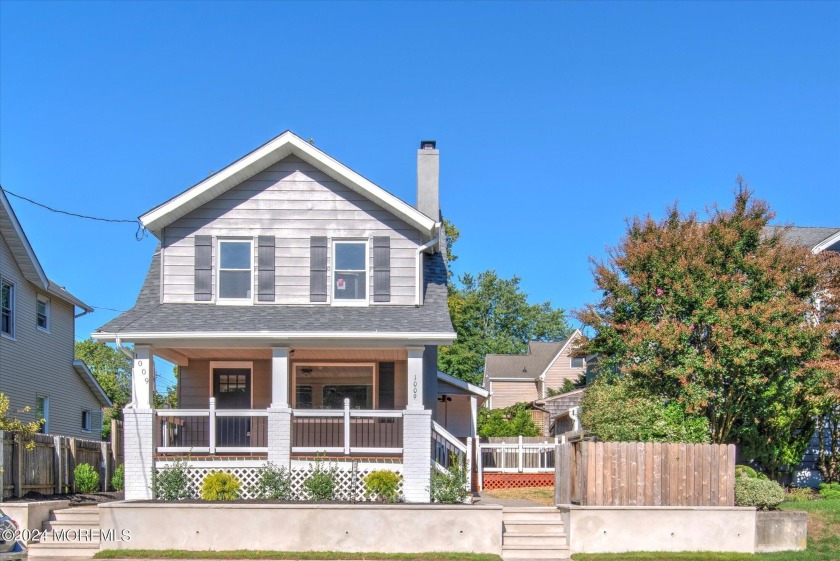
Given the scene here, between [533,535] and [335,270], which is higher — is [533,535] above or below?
below

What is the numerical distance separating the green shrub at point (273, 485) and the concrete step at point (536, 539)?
4.10 m

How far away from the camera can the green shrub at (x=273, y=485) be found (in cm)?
1775

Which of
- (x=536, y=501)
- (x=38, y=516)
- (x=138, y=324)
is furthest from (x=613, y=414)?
(x=38, y=516)

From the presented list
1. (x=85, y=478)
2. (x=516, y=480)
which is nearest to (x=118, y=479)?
(x=85, y=478)

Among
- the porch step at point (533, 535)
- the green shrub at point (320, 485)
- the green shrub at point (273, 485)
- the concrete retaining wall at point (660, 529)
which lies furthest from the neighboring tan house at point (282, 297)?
the concrete retaining wall at point (660, 529)

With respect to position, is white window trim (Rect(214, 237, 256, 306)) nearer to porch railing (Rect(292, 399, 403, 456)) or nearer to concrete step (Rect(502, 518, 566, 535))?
porch railing (Rect(292, 399, 403, 456))

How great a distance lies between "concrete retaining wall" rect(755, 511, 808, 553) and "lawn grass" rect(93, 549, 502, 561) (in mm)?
4717

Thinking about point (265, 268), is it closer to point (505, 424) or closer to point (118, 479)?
point (118, 479)

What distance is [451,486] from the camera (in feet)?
58.3

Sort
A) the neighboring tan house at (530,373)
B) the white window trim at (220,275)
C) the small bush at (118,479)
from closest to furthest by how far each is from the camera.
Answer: the white window trim at (220,275) < the small bush at (118,479) < the neighboring tan house at (530,373)

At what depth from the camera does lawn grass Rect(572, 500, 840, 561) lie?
15.9 meters

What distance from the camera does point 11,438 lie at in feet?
57.8

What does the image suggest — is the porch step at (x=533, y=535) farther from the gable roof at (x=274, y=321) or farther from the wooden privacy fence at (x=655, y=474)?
the gable roof at (x=274, y=321)

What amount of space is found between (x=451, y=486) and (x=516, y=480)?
29.9 ft
